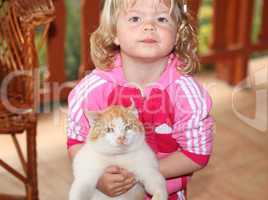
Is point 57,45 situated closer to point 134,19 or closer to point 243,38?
point 243,38

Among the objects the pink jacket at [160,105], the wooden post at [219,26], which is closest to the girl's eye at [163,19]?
the pink jacket at [160,105]

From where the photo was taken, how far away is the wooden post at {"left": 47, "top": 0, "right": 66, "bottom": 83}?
2.76 metres

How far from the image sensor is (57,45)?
9.19 feet

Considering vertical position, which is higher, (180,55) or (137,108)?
(180,55)

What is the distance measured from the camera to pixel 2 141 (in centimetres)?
269

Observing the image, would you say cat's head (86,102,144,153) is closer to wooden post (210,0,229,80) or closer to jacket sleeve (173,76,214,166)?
jacket sleeve (173,76,214,166)

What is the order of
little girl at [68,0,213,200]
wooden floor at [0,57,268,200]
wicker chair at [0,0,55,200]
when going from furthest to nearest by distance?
wooden floor at [0,57,268,200]
wicker chair at [0,0,55,200]
little girl at [68,0,213,200]

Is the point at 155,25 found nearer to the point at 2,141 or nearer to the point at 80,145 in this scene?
the point at 80,145

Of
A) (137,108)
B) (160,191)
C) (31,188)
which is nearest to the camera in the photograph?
(160,191)

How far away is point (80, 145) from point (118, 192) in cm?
16

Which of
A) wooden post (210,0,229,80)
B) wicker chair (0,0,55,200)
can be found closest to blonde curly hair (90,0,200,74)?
wicker chair (0,0,55,200)

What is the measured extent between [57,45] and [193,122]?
1.59 metres

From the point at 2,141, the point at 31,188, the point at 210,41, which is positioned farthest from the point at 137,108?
the point at 210,41

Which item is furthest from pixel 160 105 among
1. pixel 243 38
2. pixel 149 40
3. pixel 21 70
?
pixel 243 38
